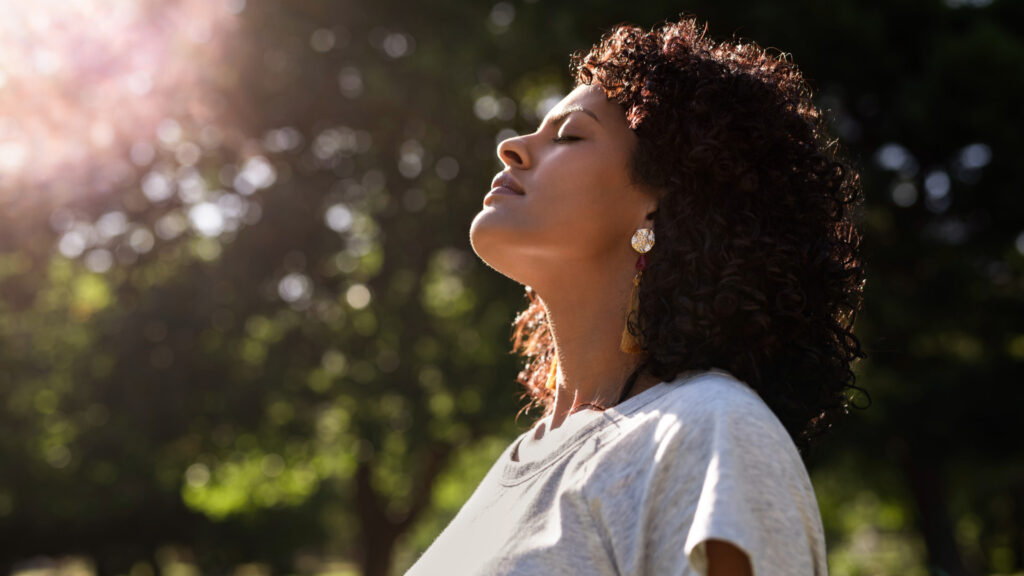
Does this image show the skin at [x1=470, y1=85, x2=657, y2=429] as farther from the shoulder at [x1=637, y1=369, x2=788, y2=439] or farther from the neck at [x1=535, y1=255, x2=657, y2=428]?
the shoulder at [x1=637, y1=369, x2=788, y2=439]

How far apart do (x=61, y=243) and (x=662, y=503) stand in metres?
14.3

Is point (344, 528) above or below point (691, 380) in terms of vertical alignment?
below

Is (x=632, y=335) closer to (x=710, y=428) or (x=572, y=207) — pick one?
(x=572, y=207)

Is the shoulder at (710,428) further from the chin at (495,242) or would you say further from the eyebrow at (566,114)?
the eyebrow at (566,114)

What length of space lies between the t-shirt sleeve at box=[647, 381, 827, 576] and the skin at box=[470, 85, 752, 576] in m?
0.44

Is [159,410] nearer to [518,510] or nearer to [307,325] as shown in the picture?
[307,325]

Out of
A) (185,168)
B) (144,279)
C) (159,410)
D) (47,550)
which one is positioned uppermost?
(185,168)

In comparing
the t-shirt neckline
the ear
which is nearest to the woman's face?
the ear

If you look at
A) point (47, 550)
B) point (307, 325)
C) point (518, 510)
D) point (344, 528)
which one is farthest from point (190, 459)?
point (344, 528)

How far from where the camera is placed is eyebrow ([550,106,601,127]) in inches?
77.2

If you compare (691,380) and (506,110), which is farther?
(506,110)

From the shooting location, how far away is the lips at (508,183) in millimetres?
1954

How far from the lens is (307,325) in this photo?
14.7m

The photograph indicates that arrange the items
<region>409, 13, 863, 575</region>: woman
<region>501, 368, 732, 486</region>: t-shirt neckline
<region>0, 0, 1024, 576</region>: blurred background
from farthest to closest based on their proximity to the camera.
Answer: <region>0, 0, 1024, 576</region>: blurred background, <region>501, 368, 732, 486</region>: t-shirt neckline, <region>409, 13, 863, 575</region>: woman
